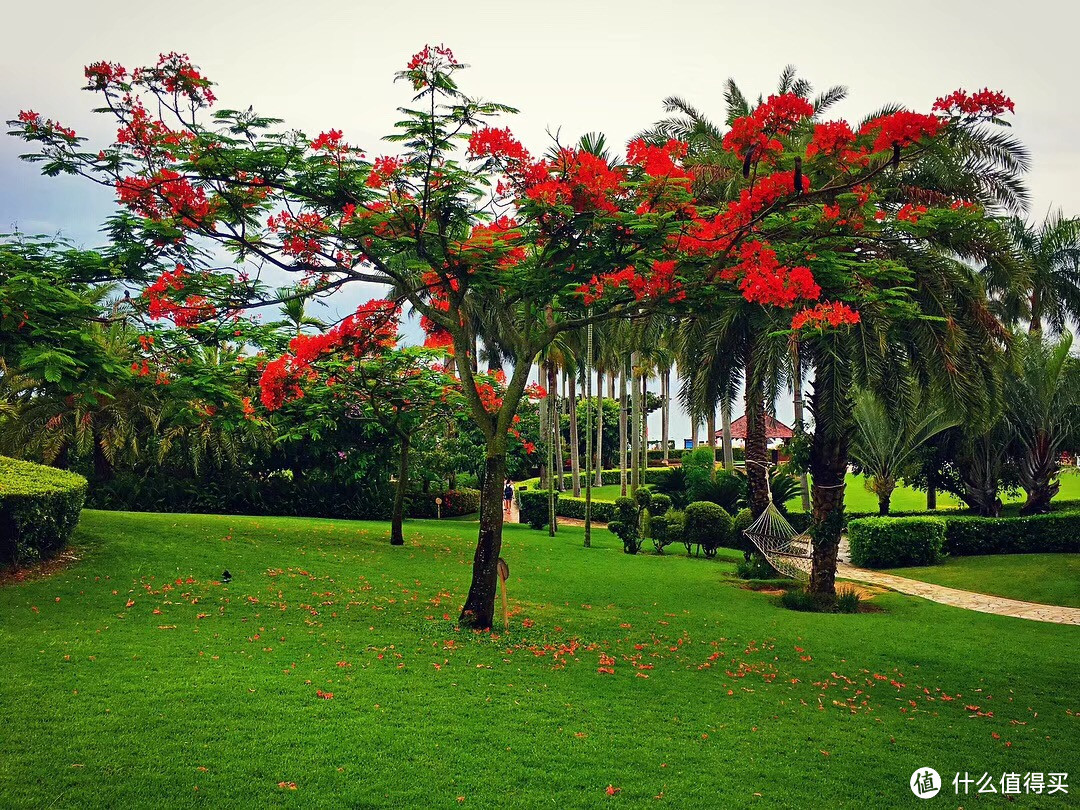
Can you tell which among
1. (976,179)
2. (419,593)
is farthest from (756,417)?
(419,593)

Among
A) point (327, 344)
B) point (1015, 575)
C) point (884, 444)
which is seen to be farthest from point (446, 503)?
point (327, 344)

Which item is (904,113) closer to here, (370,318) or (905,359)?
(370,318)

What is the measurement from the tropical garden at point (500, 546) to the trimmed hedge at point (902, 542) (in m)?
2.28

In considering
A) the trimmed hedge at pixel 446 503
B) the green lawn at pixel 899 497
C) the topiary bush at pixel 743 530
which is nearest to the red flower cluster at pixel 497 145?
the topiary bush at pixel 743 530

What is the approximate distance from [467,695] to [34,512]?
713 centimetres

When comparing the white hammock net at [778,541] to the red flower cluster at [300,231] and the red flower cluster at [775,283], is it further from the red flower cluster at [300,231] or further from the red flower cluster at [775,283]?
the red flower cluster at [300,231]

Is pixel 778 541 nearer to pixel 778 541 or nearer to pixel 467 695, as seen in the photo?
pixel 778 541

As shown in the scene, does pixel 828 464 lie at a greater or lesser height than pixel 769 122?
lesser

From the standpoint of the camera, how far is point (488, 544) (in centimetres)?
949

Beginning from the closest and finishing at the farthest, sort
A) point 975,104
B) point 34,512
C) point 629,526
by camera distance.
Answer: point 975,104, point 34,512, point 629,526

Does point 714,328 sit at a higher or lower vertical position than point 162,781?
higher

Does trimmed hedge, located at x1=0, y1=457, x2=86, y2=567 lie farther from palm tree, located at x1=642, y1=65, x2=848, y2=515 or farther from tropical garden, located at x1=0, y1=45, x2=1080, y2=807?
palm tree, located at x1=642, y1=65, x2=848, y2=515

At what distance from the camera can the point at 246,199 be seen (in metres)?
8.87

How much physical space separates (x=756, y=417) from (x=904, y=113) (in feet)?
40.9
